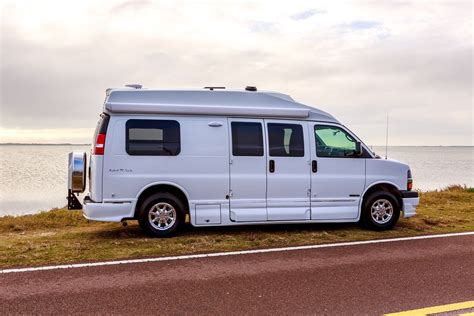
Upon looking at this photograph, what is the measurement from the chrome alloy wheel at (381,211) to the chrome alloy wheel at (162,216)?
12.7 feet

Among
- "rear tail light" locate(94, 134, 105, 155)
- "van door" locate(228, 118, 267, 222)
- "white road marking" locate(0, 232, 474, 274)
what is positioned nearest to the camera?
"white road marking" locate(0, 232, 474, 274)

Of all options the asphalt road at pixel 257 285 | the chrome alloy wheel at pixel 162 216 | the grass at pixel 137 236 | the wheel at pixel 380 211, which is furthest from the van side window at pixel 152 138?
the wheel at pixel 380 211

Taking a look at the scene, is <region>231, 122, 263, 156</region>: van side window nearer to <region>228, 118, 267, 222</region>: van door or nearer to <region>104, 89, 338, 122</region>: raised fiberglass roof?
<region>228, 118, 267, 222</region>: van door

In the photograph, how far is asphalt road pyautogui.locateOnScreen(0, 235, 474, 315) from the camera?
4.52 meters

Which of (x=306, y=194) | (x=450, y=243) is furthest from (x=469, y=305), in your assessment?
(x=306, y=194)

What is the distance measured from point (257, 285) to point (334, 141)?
429cm

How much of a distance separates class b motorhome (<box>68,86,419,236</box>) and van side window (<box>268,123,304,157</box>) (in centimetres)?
2

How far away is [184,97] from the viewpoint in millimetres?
8078

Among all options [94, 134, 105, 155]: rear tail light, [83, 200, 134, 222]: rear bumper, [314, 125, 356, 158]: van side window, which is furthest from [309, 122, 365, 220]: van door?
[94, 134, 105, 155]: rear tail light

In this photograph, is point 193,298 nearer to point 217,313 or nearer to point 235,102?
point 217,313

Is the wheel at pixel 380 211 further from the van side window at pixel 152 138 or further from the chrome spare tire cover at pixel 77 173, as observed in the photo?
the chrome spare tire cover at pixel 77 173

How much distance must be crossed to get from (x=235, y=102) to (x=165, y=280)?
3.92m

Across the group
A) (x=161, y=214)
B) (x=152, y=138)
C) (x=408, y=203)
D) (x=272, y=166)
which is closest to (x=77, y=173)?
(x=152, y=138)

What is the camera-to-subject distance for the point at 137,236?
802 centimetres
